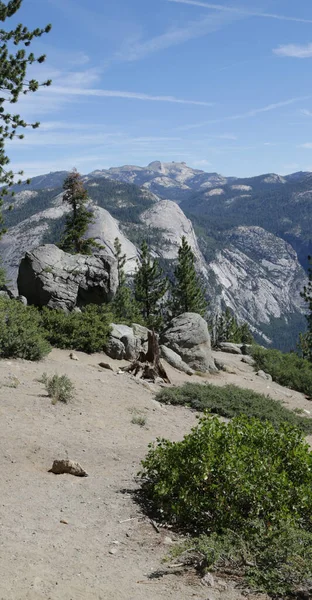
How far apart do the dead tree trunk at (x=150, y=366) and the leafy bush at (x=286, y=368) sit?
10000 mm

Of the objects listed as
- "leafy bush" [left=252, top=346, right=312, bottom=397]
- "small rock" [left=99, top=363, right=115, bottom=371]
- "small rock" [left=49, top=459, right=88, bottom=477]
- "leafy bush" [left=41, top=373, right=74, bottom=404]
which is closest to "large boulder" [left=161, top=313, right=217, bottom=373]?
"leafy bush" [left=252, top=346, right=312, bottom=397]

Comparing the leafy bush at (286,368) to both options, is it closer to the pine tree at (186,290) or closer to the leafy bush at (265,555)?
the leafy bush at (265,555)

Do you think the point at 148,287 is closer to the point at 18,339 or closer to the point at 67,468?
the point at 18,339

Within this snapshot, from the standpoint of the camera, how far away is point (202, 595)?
4.87 m

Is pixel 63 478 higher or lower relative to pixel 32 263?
lower

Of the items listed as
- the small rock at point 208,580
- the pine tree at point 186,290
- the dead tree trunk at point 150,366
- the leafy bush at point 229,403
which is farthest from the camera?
the pine tree at point 186,290

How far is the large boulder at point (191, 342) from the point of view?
25.9 meters

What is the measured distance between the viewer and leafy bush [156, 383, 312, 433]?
15.8 m

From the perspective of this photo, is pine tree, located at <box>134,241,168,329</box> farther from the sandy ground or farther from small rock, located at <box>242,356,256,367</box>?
the sandy ground

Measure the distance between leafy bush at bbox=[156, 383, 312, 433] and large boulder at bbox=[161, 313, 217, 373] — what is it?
7.92 metres

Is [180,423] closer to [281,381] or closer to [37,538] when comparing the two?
[37,538]

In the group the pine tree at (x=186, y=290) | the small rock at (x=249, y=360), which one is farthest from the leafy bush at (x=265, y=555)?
the pine tree at (x=186, y=290)

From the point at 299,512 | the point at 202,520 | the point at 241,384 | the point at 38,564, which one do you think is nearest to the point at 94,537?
the point at 38,564

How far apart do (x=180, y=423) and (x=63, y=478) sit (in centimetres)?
621
